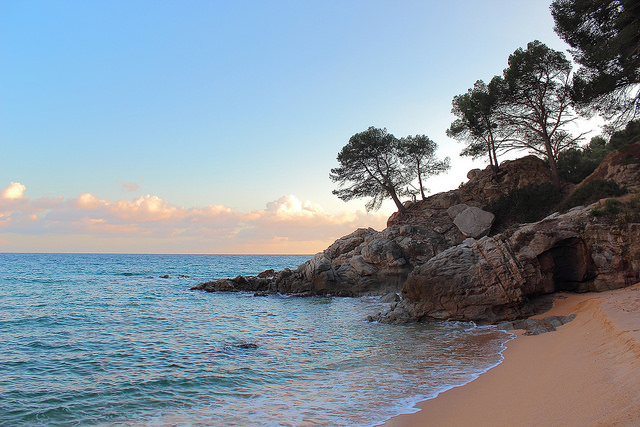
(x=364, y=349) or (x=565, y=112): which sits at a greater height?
(x=565, y=112)

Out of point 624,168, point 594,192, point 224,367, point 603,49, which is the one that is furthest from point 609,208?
point 224,367

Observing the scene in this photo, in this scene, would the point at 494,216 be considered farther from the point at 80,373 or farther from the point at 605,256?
the point at 80,373

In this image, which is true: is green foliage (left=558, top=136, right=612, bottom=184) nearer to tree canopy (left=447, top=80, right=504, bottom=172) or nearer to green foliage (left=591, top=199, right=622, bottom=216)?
tree canopy (left=447, top=80, right=504, bottom=172)

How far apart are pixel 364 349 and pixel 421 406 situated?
627 cm

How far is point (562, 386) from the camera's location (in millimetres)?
7594

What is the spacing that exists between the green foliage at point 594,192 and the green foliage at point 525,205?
4206 mm

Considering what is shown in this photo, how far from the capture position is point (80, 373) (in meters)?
11.3

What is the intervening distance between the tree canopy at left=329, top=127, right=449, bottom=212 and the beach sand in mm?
30674

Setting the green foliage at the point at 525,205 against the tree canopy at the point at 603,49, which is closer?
the tree canopy at the point at 603,49

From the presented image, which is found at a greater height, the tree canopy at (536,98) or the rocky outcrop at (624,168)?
the tree canopy at (536,98)

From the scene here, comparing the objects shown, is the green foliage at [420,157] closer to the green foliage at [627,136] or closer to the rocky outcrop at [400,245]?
the rocky outcrop at [400,245]

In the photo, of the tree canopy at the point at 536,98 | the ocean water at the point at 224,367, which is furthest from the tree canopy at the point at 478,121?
the ocean water at the point at 224,367

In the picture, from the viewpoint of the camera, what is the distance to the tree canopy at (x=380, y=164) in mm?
42250

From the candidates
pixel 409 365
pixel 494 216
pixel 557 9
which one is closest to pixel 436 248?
pixel 494 216
